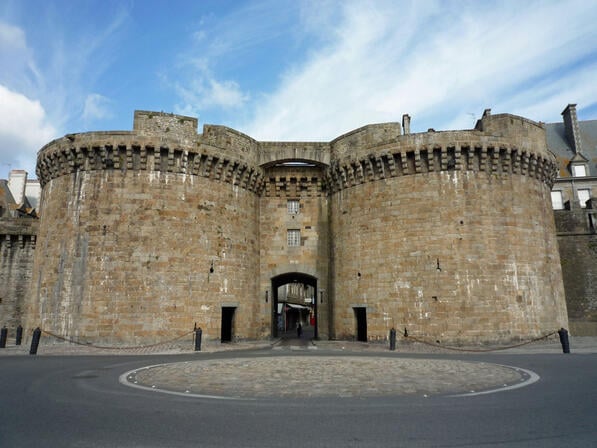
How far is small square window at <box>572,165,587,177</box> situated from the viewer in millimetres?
34688

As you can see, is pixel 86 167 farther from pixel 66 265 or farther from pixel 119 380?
pixel 119 380

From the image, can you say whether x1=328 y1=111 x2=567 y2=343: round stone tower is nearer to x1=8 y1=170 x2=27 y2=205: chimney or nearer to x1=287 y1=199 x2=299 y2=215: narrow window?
x1=287 y1=199 x2=299 y2=215: narrow window

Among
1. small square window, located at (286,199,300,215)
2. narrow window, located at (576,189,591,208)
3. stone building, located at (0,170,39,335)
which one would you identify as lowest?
stone building, located at (0,170,39,335)

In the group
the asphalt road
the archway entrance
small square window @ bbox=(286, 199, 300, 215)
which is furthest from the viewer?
the archway entrance

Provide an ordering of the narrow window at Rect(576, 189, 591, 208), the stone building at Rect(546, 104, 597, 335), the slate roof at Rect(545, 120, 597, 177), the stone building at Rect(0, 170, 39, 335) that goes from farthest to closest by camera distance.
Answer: the slate roof at Rect(545, 120, 597, 177), the narrow window at Rect(576, 189, 591, 208), the stone building at Rect(546, 104, 597, 335), the stone building at Rect(0, 170, 39, 335)

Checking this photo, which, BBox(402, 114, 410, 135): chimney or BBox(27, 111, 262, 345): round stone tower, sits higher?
BBox(402, 114, 410, 135): chimney

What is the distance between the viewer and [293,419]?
19.2 ft

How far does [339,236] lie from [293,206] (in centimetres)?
352

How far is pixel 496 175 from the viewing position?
19.7 meters

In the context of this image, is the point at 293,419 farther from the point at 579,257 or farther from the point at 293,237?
the point at 579,257

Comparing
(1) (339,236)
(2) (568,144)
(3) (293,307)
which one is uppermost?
(2) (568,144)

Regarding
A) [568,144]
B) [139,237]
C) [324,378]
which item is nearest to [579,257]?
[568,144]

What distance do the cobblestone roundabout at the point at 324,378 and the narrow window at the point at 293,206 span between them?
500 inches

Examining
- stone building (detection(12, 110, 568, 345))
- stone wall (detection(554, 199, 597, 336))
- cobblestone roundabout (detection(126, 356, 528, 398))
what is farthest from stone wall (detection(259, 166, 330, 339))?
A: stone wall (detection(554, 199, 597, 336))
